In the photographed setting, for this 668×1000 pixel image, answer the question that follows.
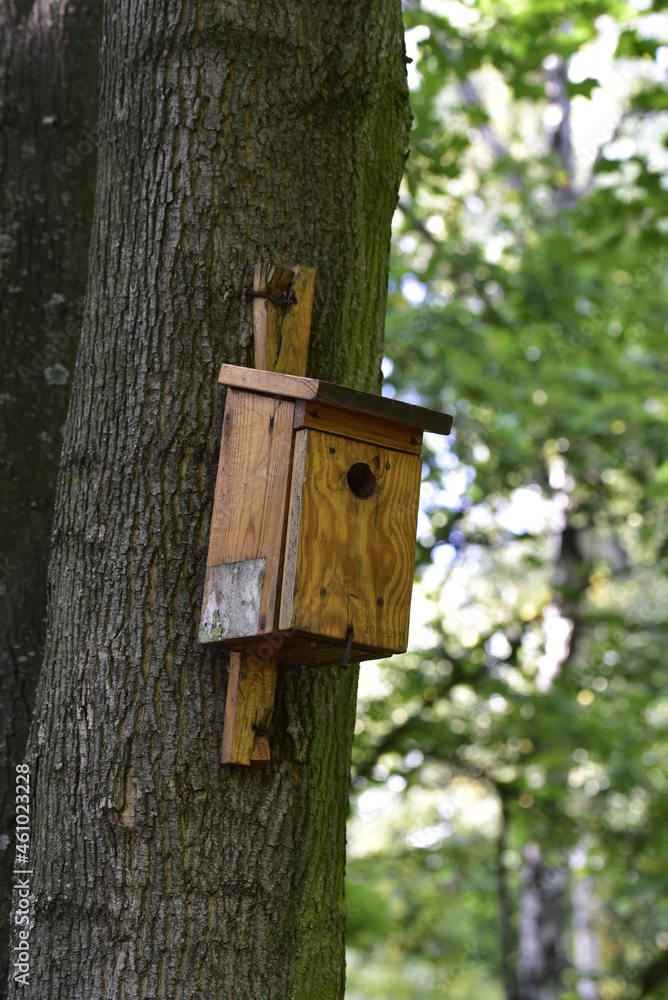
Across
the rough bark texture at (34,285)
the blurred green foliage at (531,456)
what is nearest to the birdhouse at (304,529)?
the rough bark texture at (34,285)

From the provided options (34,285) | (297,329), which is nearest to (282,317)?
(297,329)

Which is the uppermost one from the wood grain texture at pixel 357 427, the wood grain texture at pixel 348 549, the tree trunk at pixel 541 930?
the wood grain texture at pixel 357 427

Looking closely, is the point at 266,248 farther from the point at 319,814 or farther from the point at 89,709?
the point at 319,814

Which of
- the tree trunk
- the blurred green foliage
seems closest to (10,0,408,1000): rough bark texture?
the blurred green foliage

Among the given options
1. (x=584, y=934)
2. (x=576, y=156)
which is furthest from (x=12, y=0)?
(x=584, y=934)

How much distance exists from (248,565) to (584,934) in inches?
520

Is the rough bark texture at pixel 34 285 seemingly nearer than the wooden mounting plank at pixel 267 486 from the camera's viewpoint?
No

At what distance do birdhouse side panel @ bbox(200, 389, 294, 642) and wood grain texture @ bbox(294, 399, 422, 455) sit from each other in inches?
1.3

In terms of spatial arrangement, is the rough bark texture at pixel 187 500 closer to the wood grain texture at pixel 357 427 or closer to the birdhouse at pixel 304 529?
the birdhouse at pixel 304 529

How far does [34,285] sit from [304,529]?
163cm

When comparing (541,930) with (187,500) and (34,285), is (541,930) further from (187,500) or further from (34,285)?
(187,500)

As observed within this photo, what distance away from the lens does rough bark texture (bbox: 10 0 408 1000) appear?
1.82m

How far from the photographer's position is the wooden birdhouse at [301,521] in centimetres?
191

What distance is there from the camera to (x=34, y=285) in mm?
3150
